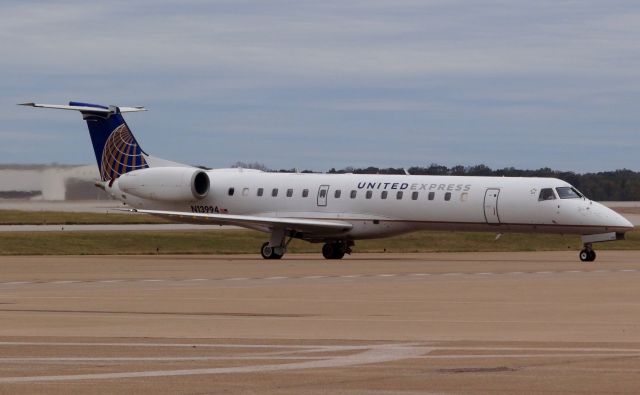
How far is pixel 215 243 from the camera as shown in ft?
192

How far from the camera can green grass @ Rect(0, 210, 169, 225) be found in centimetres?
7269

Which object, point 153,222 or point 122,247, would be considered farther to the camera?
point 153,222

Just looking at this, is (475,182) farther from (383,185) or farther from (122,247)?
(122,247)

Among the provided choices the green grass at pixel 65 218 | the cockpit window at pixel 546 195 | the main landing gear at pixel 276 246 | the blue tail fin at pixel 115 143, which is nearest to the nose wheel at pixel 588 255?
the cockpit window at pixel 546 195

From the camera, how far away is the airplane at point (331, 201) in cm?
4522

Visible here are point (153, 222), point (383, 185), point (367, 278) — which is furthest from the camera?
point (153, 222)

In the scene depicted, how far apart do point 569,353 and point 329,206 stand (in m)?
34.1

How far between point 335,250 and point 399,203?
338 cm

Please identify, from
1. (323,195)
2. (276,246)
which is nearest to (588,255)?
(323,195)

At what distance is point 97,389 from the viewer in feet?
40.9

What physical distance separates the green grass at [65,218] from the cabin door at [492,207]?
94.7ft

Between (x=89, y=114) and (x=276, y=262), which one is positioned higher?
(x=89, y=114)

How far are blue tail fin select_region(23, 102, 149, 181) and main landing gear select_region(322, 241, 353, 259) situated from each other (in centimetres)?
814

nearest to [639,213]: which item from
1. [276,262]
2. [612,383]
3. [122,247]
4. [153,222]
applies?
[153,222]
